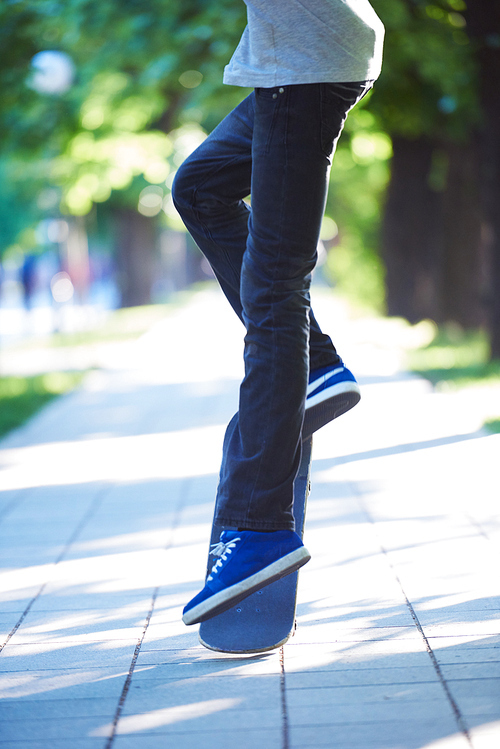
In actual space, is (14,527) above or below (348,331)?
above

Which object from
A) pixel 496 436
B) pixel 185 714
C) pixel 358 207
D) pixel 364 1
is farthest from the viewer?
pixel 358 207

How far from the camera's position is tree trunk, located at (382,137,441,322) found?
60.3 ft

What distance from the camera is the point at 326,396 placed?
2775mm

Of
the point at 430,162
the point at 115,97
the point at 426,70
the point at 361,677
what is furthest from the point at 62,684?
the point at 430,162

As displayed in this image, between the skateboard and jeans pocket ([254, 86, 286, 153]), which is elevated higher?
jeans pocket ([254, 86, 286, 153])

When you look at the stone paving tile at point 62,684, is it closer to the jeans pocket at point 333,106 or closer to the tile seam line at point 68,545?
the tile seam line at point 68,545

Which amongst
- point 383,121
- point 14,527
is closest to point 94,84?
point 383,121

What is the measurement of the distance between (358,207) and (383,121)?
58.7 ft

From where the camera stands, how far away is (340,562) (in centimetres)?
387

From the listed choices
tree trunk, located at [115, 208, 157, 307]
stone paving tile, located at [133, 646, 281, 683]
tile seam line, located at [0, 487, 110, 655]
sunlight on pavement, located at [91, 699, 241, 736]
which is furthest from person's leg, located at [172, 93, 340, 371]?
tree trunk, located at [115, 208, 157, 307]

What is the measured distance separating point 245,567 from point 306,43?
135 cm

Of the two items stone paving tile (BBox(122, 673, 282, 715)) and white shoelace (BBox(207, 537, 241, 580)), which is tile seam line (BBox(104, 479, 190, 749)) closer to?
stone paving tile (BBox(122, 673, 282, 715))

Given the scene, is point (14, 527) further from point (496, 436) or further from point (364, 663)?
point (496, 436)

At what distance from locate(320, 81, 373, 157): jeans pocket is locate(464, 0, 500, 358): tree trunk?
9064mm
